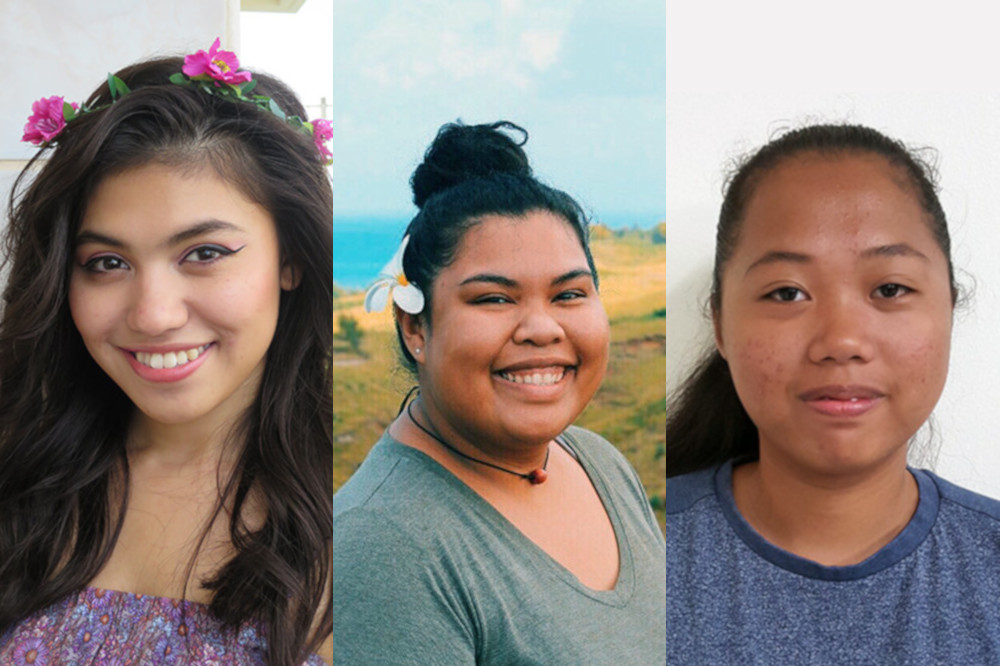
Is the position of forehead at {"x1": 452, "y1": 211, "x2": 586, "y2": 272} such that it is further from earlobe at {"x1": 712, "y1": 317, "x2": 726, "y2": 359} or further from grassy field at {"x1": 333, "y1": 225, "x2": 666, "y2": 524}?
earlobe at {"x1": 712, "y1": 317, "x2": 726, "y2": 359}

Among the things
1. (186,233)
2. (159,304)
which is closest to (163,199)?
(186,233)

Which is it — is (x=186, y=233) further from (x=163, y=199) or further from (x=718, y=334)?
(x=718, y=334)

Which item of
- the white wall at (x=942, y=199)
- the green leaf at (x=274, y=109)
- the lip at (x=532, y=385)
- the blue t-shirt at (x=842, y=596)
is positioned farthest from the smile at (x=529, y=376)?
the green leaf at (x=274, y=109)

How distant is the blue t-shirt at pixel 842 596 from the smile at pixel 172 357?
2.95 ft

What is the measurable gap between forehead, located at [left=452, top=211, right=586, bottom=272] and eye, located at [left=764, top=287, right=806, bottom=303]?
0.35 metres

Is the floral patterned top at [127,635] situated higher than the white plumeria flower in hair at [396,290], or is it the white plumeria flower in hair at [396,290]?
the white plumeria flower in hair at [396,290]

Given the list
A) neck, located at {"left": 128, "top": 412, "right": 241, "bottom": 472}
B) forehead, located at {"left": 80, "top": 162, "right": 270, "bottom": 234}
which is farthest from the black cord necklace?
forehead, located at {"left": 80, "top": 162, "right": 270, "bottom": 234}

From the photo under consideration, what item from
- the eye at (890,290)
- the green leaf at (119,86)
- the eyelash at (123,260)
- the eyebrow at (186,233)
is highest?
the green leaf at (119,86)

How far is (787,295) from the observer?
1790 mm

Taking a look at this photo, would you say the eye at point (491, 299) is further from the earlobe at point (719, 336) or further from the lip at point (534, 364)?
the earlobe at point (719, 336)

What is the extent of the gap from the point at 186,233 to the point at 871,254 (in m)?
1.16

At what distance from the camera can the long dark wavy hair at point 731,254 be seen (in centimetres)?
184

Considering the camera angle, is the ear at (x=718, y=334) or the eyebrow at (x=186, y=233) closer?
the eyebrow at (x=186, y=233)

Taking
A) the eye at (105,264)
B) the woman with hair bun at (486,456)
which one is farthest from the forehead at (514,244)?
the eye at (105,264)
